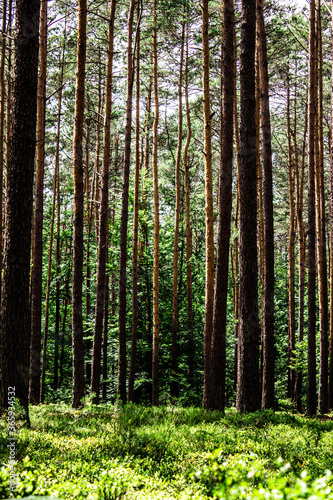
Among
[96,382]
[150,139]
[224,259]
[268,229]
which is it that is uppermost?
[150,139]

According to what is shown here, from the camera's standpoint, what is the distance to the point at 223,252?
9188 millimetres

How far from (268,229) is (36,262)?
636 centimetres

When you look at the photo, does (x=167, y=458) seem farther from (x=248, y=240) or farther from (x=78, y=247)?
(x=78, y=247)

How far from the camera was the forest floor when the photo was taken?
A: 3404 mm

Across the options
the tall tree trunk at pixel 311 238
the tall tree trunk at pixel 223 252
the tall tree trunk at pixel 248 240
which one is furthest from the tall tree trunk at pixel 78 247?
the tall tree trunk at pixel 311 238

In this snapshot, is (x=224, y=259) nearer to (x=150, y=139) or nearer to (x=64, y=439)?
(x=64, y=439)

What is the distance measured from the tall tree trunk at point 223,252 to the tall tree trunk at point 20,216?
4.37 m

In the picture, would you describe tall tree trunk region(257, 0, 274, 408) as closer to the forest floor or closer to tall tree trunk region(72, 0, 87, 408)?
the forest floor

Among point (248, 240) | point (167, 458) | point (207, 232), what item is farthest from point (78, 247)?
point (167, 458)

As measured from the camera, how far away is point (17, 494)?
349 centimetres

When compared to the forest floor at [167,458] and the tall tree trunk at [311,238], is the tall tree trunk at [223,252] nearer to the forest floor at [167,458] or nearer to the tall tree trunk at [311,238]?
the forest floor at [167,458]

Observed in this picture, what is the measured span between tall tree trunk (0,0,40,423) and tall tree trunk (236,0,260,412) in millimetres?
3963

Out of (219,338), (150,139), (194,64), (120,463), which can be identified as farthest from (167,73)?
(120,463)

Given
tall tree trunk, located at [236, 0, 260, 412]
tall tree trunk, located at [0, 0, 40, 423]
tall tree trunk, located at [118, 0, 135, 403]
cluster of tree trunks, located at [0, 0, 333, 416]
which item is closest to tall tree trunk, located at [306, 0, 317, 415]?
cluster of tree trunks, located at [0, 0, 333, 416]
